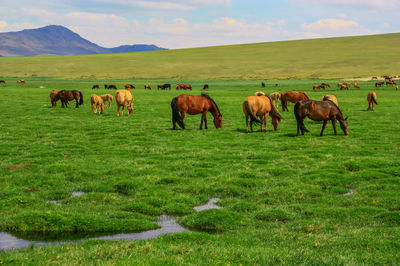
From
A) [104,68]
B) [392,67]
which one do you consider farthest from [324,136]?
[104,68]

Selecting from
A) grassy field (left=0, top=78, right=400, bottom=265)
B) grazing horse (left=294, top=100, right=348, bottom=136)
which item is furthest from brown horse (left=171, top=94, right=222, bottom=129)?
grazing horse (left=294, top=100, right=348, bottom=136)

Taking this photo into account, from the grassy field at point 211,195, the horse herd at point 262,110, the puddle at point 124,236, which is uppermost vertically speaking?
the horse herd at point 262,110

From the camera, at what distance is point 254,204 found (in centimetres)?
1031

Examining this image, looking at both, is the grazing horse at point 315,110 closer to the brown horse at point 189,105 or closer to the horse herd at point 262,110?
the horse herd at point 262,110

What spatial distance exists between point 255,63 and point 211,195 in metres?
143

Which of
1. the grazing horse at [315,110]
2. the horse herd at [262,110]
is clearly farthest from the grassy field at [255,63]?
the grazing horse at [315,110]

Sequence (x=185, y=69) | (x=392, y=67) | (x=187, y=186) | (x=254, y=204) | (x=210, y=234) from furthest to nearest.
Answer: (x=185, y=69)
(x=392, y=67)
(x=187, y=186)
(x=254, y=204)
(x=210, y=234)

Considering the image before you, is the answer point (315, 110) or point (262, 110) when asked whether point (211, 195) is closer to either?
point (315, 110)

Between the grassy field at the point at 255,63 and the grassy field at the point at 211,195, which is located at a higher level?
the grassy field at the point at 255,63

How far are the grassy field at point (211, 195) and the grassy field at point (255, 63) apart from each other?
97748 millimetres

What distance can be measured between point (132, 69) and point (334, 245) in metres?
147

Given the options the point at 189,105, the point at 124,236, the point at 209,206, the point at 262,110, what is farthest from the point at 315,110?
the point at 124,236

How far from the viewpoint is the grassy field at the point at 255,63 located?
122438 millimetres

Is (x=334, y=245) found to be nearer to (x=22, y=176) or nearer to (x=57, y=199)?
(x=57, y=199)
